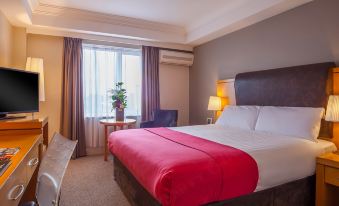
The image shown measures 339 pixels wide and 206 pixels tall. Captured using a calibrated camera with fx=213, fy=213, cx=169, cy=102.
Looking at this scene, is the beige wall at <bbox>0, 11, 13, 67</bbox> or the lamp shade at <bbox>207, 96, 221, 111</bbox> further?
the lamp shade at <bbox>207, 96, 221, 111</bbox>

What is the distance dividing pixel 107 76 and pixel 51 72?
3.21 feet

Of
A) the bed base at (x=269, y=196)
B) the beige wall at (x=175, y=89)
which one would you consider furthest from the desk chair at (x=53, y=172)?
the beige wall at (x=175, y=89)

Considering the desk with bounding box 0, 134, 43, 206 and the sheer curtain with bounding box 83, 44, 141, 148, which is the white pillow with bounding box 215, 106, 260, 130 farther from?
the desk with bounding box 0, 134, 43, 206

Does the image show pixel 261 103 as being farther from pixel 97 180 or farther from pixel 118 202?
pixel 97 180

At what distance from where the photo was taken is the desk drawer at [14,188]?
0.82m

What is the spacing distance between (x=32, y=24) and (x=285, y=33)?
12.4ft

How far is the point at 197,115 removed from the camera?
481 centimetres

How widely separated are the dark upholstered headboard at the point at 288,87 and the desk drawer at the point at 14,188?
284cm

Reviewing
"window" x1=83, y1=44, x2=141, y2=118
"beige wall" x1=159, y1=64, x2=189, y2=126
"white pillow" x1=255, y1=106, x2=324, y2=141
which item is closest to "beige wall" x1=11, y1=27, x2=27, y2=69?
"window" x1=83, y1=44, x2=141, y2=118

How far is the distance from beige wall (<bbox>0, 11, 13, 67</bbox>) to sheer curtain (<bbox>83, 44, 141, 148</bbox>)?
115cm

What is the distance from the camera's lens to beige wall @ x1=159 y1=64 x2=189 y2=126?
4.79 meters

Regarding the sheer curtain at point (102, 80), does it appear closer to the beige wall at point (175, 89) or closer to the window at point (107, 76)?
the window at point (107, 76)

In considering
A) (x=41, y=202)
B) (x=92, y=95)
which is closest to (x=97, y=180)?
(x=92, y=95)

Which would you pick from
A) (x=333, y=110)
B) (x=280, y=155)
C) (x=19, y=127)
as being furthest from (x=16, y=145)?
(x=333, y=110)
